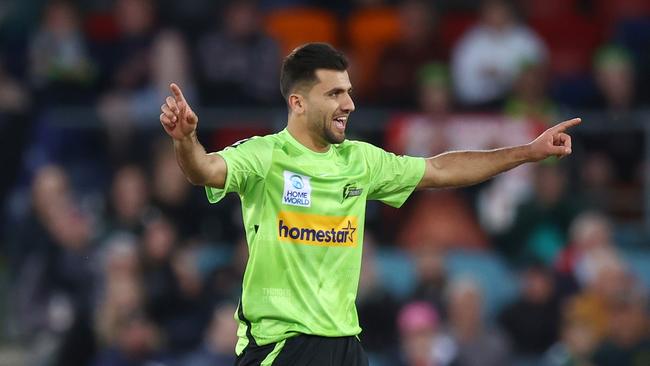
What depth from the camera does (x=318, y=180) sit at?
7238mm

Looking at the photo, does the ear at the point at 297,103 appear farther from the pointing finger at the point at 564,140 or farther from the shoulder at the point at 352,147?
the pointing finger at the point at 564,140

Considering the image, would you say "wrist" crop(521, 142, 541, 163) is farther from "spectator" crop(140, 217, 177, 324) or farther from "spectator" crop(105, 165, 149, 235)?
"spectator" crop(105, 165, 149, 235)

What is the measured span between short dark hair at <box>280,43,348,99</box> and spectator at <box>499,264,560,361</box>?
5.09 metres

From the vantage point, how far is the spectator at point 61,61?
14469 mm

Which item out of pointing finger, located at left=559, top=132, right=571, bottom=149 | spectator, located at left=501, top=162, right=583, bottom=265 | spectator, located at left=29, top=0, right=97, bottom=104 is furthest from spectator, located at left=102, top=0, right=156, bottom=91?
pointing finger, located at left=559, top=132, right=571, bottom=149

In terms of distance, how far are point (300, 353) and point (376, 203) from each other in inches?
228

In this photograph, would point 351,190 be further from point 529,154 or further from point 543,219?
point 543,219

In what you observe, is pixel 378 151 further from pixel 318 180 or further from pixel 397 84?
pixel 397 84

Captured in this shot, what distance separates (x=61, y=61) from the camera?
14570 mm

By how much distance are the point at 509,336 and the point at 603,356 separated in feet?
2.92

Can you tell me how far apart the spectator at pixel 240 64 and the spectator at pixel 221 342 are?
2.65 meters

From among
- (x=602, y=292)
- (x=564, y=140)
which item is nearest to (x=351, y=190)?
(x=564, y=140)

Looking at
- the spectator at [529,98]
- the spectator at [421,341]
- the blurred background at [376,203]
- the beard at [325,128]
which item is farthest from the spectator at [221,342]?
the beard at [325,128]

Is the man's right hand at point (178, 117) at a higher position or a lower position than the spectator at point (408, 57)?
higher
